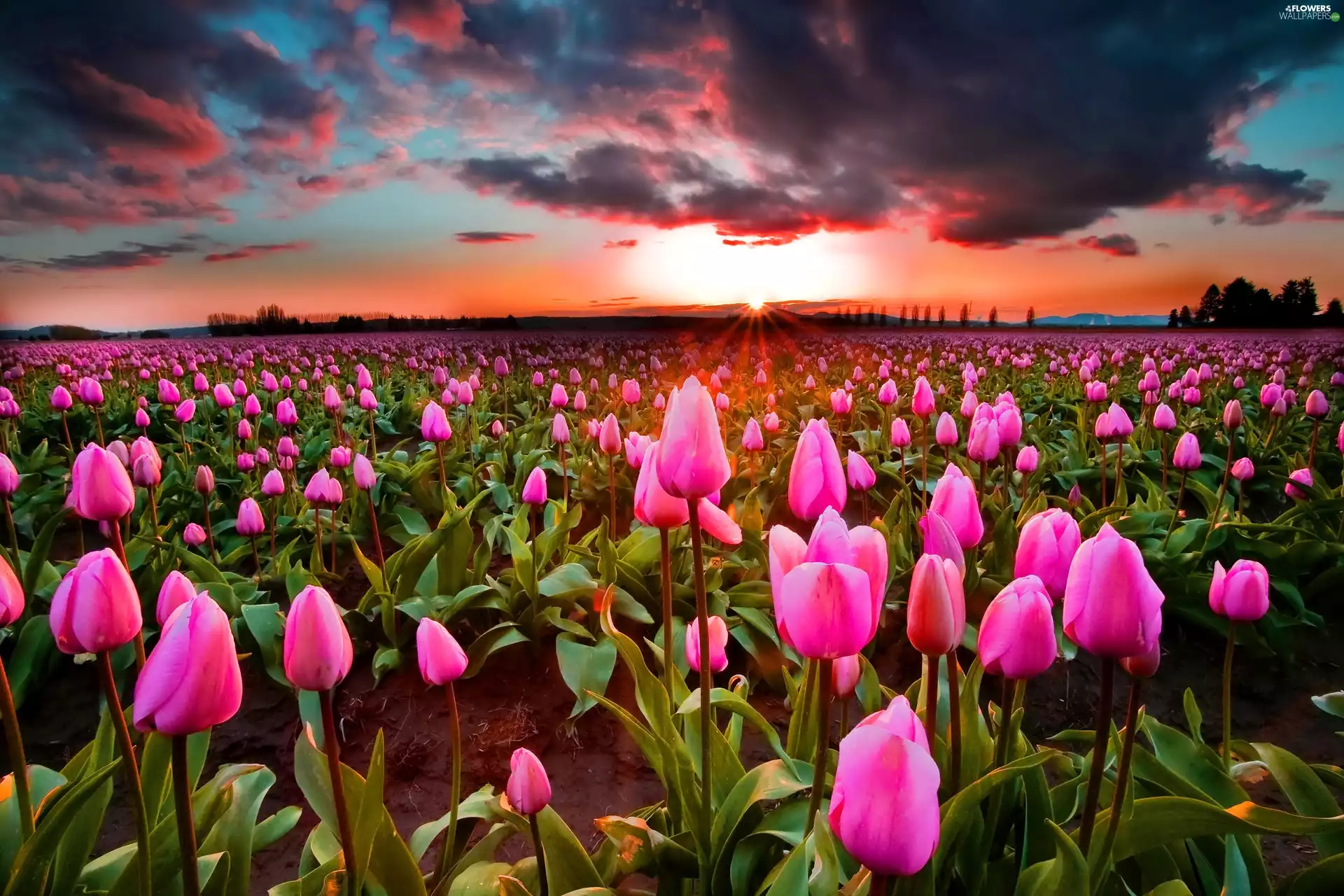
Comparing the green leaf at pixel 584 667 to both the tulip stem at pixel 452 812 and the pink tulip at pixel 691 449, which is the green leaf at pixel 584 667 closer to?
the tulip stem at pixel 452 812

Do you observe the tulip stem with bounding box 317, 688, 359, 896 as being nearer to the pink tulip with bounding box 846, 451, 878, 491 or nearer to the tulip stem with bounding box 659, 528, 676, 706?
the tulip stem with bounding box 659, 528, 676, 706

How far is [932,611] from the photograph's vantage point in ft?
3.84

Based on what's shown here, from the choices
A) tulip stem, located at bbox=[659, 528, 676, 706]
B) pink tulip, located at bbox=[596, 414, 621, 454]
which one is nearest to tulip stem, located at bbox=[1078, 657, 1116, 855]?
tulip stem, located at bbox=[659, 528, 676, 706]

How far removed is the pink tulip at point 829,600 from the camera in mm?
1064

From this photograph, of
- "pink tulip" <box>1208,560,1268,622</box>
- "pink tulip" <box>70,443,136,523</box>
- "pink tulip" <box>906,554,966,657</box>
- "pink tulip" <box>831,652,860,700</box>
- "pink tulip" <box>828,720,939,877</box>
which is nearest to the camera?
"pink tulip" <box>828,720,939,877</box>

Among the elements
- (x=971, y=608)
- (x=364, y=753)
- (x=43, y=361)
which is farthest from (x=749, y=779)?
(x=43, y=361)

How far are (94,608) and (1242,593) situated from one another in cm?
260

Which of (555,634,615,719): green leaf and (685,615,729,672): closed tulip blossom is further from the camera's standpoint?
(555,634,615,719): green leaf

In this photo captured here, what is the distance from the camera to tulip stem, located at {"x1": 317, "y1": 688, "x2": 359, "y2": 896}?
123 cm

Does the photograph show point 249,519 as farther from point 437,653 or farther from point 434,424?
point 437,653

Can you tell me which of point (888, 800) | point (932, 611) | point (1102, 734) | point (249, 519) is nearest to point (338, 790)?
point (888, 800)

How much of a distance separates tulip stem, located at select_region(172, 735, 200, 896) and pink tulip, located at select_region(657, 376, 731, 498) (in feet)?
2.79

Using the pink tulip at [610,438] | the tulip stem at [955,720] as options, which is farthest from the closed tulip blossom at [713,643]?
the pink tulip at [610,438]

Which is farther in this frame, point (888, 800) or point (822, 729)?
point (822, 729)
